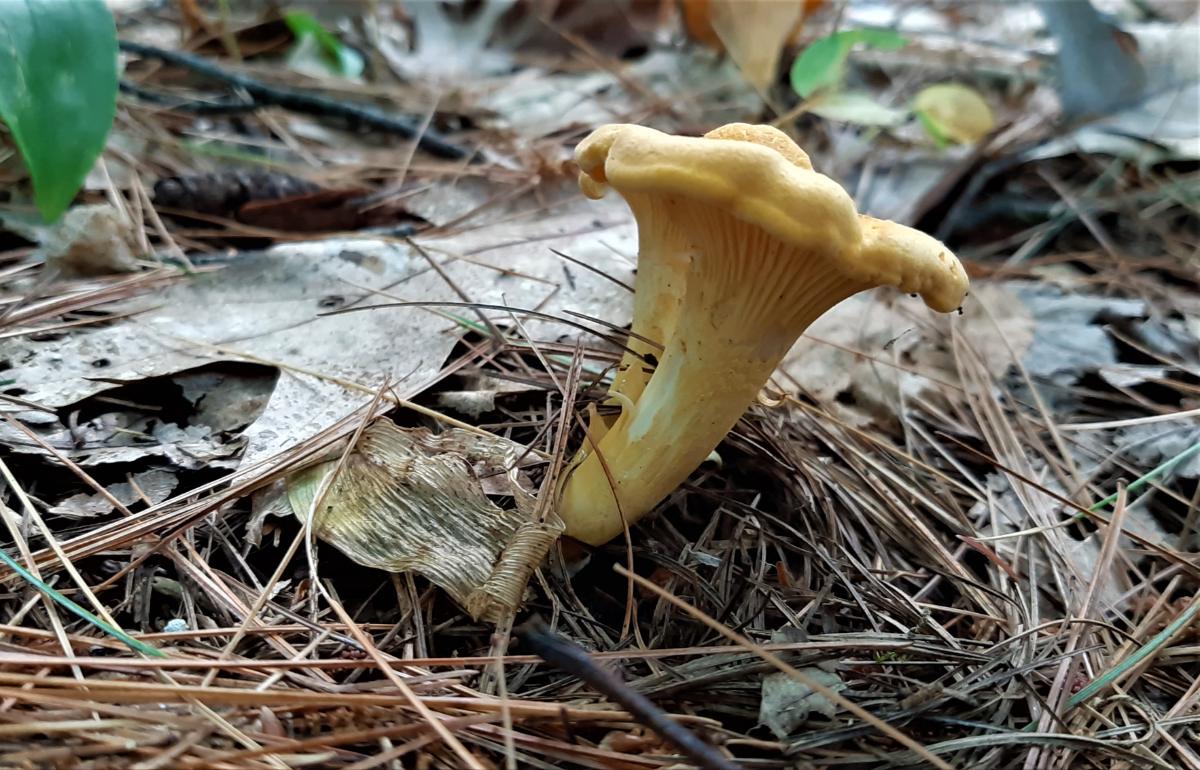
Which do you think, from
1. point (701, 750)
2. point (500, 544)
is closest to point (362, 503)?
point (500, 544)

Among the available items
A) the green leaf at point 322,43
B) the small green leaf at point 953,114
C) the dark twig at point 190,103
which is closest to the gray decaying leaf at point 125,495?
the dark twig at point 190,103

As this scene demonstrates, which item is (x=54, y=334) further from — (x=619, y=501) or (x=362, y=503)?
(x=619, y=501)

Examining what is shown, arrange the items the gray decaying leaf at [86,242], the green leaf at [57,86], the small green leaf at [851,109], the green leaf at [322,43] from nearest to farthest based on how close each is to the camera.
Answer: the green leaf at [57,86], the gray decaying leaf at [86,242], the small green leaf at [851,109], the green leaf at [322,43]

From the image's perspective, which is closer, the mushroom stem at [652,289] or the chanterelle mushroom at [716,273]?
the chanterelle mushroom at [716,273]

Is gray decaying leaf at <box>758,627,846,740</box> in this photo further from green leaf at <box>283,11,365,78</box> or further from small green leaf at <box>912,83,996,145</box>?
green leaf at <box>283,11,365,78</box>

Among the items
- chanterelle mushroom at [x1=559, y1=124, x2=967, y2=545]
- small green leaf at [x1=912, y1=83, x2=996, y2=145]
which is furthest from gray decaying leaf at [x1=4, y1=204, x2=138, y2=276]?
small green leaf at [x1=912, y1=83, x2=996, y2=145]

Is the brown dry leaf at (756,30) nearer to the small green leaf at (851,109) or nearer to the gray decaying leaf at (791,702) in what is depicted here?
the small green leaf at (851,109)
